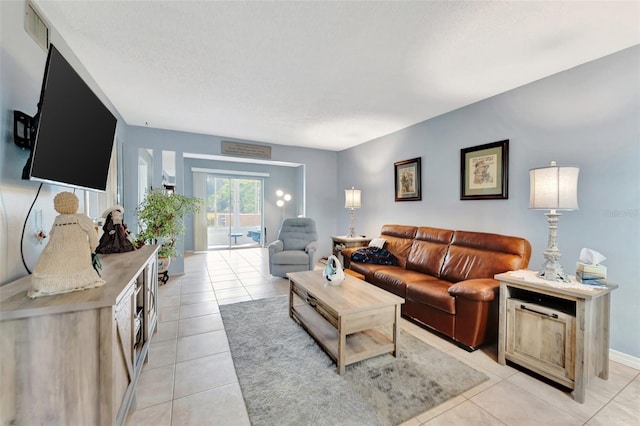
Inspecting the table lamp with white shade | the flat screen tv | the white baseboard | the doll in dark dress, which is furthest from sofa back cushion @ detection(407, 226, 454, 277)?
the flat screen tv

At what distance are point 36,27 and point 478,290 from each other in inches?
142

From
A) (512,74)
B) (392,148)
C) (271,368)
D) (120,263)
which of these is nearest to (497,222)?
(512,74)

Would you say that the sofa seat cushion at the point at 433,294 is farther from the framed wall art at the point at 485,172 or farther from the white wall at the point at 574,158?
the framed wall art at the point at 485,172

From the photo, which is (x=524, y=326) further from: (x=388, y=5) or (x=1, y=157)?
(x=1, y=157)

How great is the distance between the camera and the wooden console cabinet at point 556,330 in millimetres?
1659

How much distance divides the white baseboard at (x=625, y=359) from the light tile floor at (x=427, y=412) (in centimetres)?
4

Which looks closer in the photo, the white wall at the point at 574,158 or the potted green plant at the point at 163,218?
the white wall at the point at 574,158

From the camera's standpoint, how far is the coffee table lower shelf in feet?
6.49

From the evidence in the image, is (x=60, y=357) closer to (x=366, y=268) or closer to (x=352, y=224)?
(x=366, y=268)

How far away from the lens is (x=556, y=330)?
179 centimetres

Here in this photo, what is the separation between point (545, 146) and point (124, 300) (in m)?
3.62

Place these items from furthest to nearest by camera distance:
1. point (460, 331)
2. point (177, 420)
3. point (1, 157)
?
point (460, 331) → point (177, 420) → point (1, 157)

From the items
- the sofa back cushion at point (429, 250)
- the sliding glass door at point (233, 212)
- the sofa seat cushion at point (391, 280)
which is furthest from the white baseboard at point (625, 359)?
the sliding glass door at point (233, 212)

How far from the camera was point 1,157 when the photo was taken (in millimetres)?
1281
